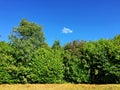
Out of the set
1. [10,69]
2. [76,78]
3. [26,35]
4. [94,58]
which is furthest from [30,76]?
[26,35]

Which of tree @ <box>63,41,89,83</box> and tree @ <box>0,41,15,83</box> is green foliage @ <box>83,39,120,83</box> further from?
tree @ <box>0,41,15,83</box>

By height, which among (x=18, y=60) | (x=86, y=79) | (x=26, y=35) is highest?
(x=26, y=35)

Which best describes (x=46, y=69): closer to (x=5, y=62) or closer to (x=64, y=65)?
(x=64, y=65)

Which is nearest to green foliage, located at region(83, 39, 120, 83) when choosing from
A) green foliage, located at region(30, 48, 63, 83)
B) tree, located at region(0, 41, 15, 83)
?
green foliage, located at region(30, 48, 63, 83)

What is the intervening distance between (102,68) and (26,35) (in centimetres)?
2517

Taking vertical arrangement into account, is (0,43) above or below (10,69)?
above

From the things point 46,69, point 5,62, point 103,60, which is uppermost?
point 103,60

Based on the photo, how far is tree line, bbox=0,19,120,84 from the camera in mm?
34625

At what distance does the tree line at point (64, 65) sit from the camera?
34.6 m

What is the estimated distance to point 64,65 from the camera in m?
36.3

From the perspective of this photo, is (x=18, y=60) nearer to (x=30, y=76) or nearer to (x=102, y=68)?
(x=30, y=76)

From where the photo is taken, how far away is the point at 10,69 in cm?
3475

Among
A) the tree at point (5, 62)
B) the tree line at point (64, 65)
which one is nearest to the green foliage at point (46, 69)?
the tree line at point (64, 65)

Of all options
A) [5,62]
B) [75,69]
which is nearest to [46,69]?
[75,69]
